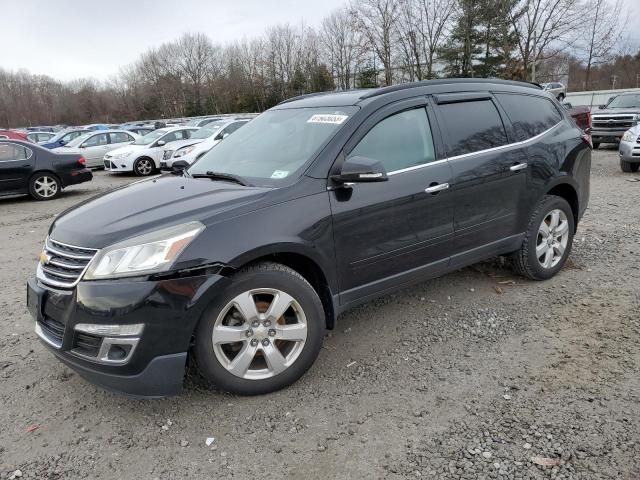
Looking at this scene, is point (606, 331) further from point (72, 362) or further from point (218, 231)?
point (72, 362)

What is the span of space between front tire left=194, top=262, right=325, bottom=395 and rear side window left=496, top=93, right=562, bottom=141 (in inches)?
102

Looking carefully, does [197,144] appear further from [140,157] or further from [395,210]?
[395,210]

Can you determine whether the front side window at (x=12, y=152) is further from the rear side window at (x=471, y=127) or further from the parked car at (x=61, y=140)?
the parked car at (x=61, y=140)

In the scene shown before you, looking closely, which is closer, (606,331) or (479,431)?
(479,431)

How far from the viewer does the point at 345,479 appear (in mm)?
2363

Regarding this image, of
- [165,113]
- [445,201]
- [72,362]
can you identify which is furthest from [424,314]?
[165,113]

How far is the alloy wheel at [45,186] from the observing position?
11.7 metres

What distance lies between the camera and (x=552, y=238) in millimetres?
4707

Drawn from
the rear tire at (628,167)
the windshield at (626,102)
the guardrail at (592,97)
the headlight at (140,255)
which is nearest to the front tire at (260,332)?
the headlight at (140,255)

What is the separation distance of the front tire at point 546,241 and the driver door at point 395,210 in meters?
1.11

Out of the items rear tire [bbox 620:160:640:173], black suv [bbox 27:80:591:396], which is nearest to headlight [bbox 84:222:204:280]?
black suv [bbox 27:80:591:396]

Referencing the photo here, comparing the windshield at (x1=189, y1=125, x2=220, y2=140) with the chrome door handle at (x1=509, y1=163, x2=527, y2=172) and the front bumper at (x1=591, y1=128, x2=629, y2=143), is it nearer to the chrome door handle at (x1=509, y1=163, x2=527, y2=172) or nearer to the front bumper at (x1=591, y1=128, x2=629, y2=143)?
the front bumper at (x1=591, y1=128, x2=629, y2=143)

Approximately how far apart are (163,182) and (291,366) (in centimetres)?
167

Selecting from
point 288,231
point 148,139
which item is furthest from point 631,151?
point 148,139
